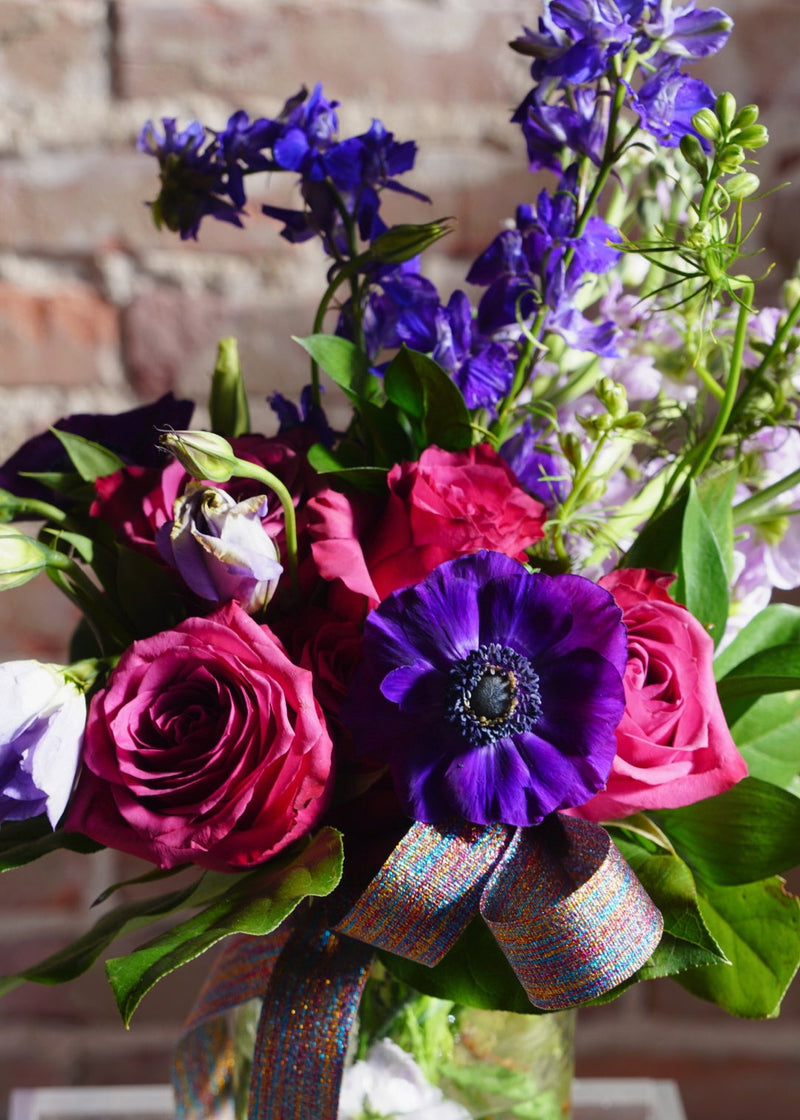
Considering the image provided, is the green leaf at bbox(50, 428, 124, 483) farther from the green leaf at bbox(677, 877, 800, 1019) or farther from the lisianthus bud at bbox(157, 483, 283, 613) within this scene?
the green leaf at bbox(677, 877, 800, 1019)

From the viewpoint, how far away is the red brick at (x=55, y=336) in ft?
2.52

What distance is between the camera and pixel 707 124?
1.30 feet

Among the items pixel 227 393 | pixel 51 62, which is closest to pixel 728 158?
pixel 227 393

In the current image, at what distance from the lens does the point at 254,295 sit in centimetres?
77

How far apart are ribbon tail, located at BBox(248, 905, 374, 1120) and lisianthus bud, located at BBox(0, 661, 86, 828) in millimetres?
125

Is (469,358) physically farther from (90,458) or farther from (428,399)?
(90,458)

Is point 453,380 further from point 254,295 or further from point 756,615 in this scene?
point 254,295

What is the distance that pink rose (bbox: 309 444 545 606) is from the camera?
1.33ft

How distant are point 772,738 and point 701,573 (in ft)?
0.30

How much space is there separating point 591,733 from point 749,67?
1.78 feet

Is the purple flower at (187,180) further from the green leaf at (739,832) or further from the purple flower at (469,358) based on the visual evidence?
the green leaf at (739,832)

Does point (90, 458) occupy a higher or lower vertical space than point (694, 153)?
lower

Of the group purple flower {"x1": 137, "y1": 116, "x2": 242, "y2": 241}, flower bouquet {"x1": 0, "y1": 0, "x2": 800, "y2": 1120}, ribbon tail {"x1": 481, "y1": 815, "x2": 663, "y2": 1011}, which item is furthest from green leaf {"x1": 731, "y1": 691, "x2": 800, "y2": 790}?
purple flower {"x1": 137, "y1": 116, "x2": 242, "y2": 241}

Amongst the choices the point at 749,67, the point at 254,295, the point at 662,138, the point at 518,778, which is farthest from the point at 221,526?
the point at 749,67
